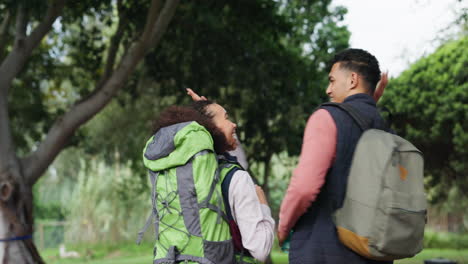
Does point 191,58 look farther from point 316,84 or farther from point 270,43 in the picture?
point 316,84

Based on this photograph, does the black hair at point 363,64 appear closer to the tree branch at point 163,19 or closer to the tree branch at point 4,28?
the tree branch at point 163,19

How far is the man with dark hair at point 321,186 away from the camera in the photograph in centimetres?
272

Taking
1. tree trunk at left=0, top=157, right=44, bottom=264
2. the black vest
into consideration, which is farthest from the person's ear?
tree trunk at left=0, top=157, right=44, bottom=264

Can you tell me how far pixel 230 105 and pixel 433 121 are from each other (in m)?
5.95

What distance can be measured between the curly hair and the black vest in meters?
0.58

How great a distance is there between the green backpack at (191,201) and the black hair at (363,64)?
2.49 ft

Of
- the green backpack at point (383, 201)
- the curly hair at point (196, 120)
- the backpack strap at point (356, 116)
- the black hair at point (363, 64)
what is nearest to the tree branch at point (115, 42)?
the curly hair at point (196, 120)

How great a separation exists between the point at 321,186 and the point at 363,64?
666 mm

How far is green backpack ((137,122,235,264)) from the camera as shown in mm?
2846

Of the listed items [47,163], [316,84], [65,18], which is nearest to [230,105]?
[316,84]

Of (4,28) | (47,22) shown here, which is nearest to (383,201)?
(47,22)

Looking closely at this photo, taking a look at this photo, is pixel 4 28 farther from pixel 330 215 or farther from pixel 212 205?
pixel 330 215

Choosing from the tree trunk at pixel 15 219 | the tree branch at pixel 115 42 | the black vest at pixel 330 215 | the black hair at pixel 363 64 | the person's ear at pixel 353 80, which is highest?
the tree branch at pixel 115 42

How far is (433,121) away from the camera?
17.8m
